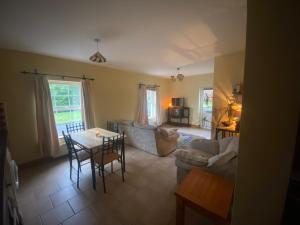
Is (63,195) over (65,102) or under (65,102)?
under

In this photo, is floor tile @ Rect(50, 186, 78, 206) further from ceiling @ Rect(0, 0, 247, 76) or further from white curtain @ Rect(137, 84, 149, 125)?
white curtain @ Rect(137, 84, 149, 125)

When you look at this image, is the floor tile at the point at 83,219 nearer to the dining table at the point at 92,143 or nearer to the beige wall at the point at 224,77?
the dining table at the point at 92,143

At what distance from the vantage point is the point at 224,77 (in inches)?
137

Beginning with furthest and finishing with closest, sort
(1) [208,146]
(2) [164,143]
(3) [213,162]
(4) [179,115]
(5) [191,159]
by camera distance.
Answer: (4) [179,115]
(2) [164,143]
(1) [208,146]
(5) [191,159]
(3) [213,162]

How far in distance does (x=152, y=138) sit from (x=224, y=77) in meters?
2.41

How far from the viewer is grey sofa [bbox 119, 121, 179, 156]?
3402mm

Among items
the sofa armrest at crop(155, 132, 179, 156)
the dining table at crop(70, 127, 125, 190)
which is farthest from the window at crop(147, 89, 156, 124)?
the dining table at crop(70, 127, 125, 190)

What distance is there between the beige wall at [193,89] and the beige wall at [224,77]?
2573 millimetres

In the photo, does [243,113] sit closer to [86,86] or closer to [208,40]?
[208,40]

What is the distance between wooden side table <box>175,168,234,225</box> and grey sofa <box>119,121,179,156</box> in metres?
1.79

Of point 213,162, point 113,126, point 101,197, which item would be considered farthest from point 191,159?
point 113,126

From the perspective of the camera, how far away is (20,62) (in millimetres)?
2844

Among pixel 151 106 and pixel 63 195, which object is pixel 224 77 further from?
pixel 63 195

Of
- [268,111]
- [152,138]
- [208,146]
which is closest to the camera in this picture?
[268,111]
